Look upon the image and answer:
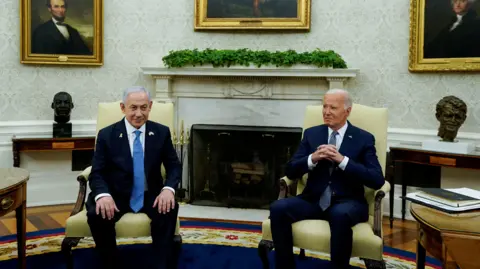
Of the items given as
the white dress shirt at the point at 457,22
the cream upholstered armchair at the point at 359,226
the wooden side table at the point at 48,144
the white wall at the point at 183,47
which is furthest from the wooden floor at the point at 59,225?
the white dress shirt at the point at 457,22

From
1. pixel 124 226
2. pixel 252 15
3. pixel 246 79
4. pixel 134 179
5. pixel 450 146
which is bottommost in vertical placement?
pixel 124 226

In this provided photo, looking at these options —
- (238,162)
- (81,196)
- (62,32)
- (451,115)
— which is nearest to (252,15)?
(238,162)

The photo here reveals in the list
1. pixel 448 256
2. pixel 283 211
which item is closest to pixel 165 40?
pixel 283 211

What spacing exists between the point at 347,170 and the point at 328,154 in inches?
5.8

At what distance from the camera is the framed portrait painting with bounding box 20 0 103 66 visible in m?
5.18

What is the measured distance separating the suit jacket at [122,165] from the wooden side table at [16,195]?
400 millimetres

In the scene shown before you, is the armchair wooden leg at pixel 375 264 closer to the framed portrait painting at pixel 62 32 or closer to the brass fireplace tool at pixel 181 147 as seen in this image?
the brass fireplace tool at pixel 181 147

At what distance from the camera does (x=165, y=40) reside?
5578 mm

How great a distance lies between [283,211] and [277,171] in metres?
2.52

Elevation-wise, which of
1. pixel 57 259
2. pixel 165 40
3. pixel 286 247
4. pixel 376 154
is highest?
pixel 165 40

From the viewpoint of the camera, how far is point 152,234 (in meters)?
2.88

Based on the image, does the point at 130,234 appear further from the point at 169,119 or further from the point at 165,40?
the point at 165,40

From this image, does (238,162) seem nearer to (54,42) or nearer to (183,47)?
(183,47)

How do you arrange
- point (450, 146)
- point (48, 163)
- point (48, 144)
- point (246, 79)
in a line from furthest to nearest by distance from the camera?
point (48, 163), point (246, 79), point (48, 144), point (450, 146)
